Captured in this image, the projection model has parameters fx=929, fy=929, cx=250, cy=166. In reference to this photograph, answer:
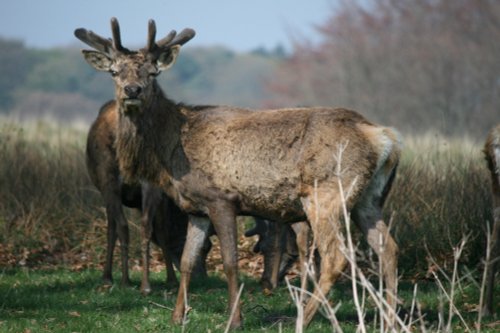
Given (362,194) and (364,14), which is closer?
(362,194)

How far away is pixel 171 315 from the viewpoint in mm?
9336

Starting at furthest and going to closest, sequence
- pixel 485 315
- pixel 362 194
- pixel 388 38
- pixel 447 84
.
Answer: pixel 388 38, pixel 447 84, pixel 485 315, pixel 362 194

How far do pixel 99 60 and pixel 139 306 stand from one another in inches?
105

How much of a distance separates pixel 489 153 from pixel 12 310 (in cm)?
524

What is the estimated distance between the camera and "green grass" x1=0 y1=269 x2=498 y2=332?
8.81 meters

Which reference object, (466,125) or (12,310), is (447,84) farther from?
(12,310)

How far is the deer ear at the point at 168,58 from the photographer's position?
31.7ft

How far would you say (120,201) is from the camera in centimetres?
1181

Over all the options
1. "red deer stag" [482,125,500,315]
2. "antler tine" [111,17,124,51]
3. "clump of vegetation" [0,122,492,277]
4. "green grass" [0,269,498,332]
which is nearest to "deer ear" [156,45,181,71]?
"antler tine" [111,17,124,51]

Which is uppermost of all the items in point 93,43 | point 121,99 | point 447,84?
point 447,84

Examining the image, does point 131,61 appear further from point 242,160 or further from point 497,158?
point 497,158

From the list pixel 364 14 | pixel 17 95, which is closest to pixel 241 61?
pixel 17 95

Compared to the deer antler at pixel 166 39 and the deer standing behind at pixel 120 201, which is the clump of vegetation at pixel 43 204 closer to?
the deer standing behind at pixel 120 201

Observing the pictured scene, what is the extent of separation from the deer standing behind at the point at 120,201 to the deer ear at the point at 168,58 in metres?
2.16
